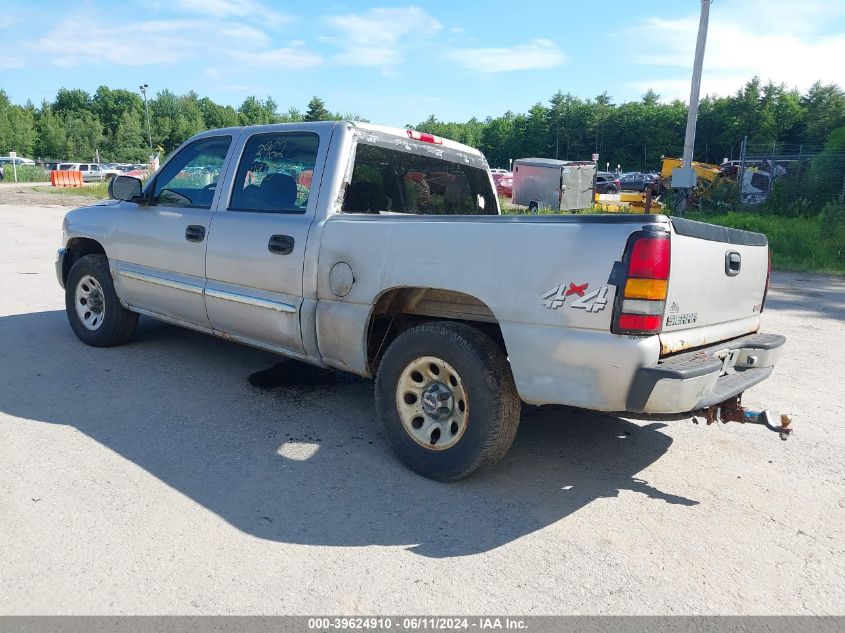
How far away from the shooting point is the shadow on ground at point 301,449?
3.02 metres

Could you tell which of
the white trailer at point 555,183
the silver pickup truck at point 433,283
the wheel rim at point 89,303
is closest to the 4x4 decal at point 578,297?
the silver pickup truck at point 433,283

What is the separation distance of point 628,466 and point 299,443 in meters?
1.98

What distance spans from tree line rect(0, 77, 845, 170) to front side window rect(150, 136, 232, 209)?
63088 mm

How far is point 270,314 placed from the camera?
13.4 feet

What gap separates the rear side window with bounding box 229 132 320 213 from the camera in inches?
162

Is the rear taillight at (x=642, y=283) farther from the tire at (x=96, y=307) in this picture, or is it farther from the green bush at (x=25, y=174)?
the green bush at (x=25, y=174)

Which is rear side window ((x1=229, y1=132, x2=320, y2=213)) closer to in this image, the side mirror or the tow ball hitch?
the side mirror

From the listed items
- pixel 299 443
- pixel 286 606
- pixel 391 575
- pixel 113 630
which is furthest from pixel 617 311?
pixel 113 630

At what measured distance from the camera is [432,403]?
135 inches

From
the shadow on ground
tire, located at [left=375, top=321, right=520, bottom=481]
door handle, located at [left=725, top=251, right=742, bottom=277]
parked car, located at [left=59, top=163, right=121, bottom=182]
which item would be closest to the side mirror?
the shadow on ground

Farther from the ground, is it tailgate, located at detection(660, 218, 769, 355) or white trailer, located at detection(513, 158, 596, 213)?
white trailer, located at detection(513, 158, 596, 213)

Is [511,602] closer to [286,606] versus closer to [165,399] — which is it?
[286,606]

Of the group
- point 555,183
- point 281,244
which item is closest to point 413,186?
point 281,244

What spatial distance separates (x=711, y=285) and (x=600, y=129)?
89.2 m
